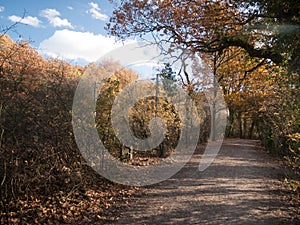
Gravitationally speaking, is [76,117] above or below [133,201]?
above

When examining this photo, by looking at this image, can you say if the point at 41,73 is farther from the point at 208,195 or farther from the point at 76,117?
the point at 208,195

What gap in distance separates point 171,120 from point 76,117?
5817 mm

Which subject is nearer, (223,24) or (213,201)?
(213,201)

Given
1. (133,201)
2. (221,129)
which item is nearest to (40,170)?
(133,201)

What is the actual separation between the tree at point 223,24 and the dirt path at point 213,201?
8.55 feet

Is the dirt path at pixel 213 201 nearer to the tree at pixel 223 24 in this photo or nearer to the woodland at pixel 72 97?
the woodland at pixel 72 97

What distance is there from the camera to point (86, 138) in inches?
242

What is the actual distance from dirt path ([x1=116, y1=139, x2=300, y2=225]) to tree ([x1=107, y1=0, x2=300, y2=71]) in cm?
261

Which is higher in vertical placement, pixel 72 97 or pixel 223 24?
pixel 223 24

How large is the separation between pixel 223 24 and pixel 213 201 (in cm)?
444

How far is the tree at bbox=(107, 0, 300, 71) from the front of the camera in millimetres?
4874

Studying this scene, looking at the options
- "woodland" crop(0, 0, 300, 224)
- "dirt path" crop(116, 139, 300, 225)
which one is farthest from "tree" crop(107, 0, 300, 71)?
"dirt path" crop(116, 139, 300, 225)

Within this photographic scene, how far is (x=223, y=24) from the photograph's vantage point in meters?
7.04

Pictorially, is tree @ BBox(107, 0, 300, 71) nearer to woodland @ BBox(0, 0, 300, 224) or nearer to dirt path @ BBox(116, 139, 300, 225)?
woodland @ BBox(0, 0, 300, 224)
